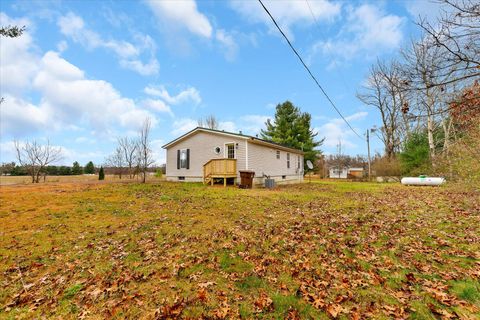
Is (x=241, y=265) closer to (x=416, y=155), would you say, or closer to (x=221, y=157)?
(x=221, y=157)

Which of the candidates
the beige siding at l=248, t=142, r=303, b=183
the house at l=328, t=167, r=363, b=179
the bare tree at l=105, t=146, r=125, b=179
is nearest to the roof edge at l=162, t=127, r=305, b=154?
the beige siding at l=248, t=142, r=303, b=183

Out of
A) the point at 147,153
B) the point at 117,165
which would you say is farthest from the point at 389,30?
the point at 117,165

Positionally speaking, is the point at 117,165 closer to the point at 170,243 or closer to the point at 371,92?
Answer: the point at 170,243

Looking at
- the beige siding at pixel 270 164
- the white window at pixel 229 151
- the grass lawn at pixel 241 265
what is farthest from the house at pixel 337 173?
the grass lawn at pixel 241 265

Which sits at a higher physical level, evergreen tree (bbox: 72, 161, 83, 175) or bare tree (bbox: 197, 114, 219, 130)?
bare tree (bbox: 197, 114, 219, 130)

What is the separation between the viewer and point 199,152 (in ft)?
58.4

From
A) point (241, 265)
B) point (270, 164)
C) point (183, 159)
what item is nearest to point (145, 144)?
point (183, 159)

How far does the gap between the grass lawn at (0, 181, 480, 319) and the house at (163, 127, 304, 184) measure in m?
8.47

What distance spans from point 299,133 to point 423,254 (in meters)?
27.8

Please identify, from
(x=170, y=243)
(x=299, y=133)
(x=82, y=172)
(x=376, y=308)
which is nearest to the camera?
(x=376, y=308)

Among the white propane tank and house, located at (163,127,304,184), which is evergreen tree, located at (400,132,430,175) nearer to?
the white propane tank

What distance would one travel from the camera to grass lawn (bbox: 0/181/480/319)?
2.88 meters

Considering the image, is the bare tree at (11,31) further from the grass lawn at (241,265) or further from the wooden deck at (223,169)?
the wooden deck at (223,169)

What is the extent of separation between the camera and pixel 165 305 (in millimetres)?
2875
